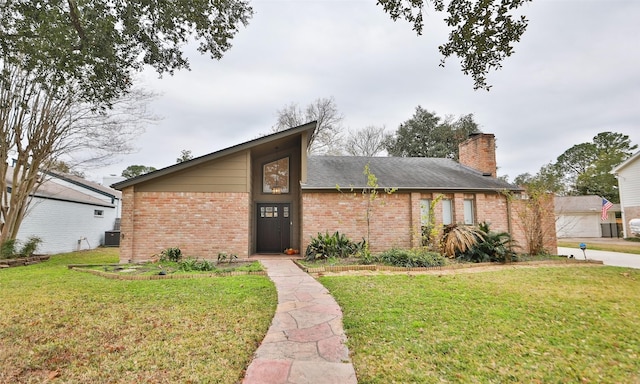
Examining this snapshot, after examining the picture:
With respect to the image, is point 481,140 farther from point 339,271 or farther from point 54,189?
point 54,189

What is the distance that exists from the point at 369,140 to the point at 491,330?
2547 centimetres

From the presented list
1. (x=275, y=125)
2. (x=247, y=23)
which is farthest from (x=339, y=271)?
(x=275, y=125)

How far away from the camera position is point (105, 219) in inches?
682

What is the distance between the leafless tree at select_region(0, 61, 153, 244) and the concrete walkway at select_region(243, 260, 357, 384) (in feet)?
29.0

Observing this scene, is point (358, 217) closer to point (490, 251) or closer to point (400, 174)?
point (400, 174)

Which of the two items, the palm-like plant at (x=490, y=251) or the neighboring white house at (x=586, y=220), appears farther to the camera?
the neighboring white house at (x=586, y=220)

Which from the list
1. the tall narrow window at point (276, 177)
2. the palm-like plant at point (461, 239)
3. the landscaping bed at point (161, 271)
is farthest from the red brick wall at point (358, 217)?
the landscaping bed at point (161, 271)

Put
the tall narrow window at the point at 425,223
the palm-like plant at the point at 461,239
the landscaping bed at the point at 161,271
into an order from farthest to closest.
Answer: the tall narrow window at the point at 425,223
the palm-like plant at the point at 461,239
the landscaping bed at the point at 161,271

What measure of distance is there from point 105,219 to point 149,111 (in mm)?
10111

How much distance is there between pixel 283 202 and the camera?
11570mm

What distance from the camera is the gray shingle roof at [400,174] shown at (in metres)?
11.0

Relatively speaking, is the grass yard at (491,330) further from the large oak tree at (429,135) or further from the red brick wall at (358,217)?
the large oak tree at (429,135)

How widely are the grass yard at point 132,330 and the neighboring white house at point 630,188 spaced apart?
1004 inches

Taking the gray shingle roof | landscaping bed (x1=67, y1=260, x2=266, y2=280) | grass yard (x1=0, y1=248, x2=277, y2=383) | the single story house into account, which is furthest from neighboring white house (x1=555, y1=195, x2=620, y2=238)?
grass yard (x1=0, y1=248, x2=277, y2=383)
